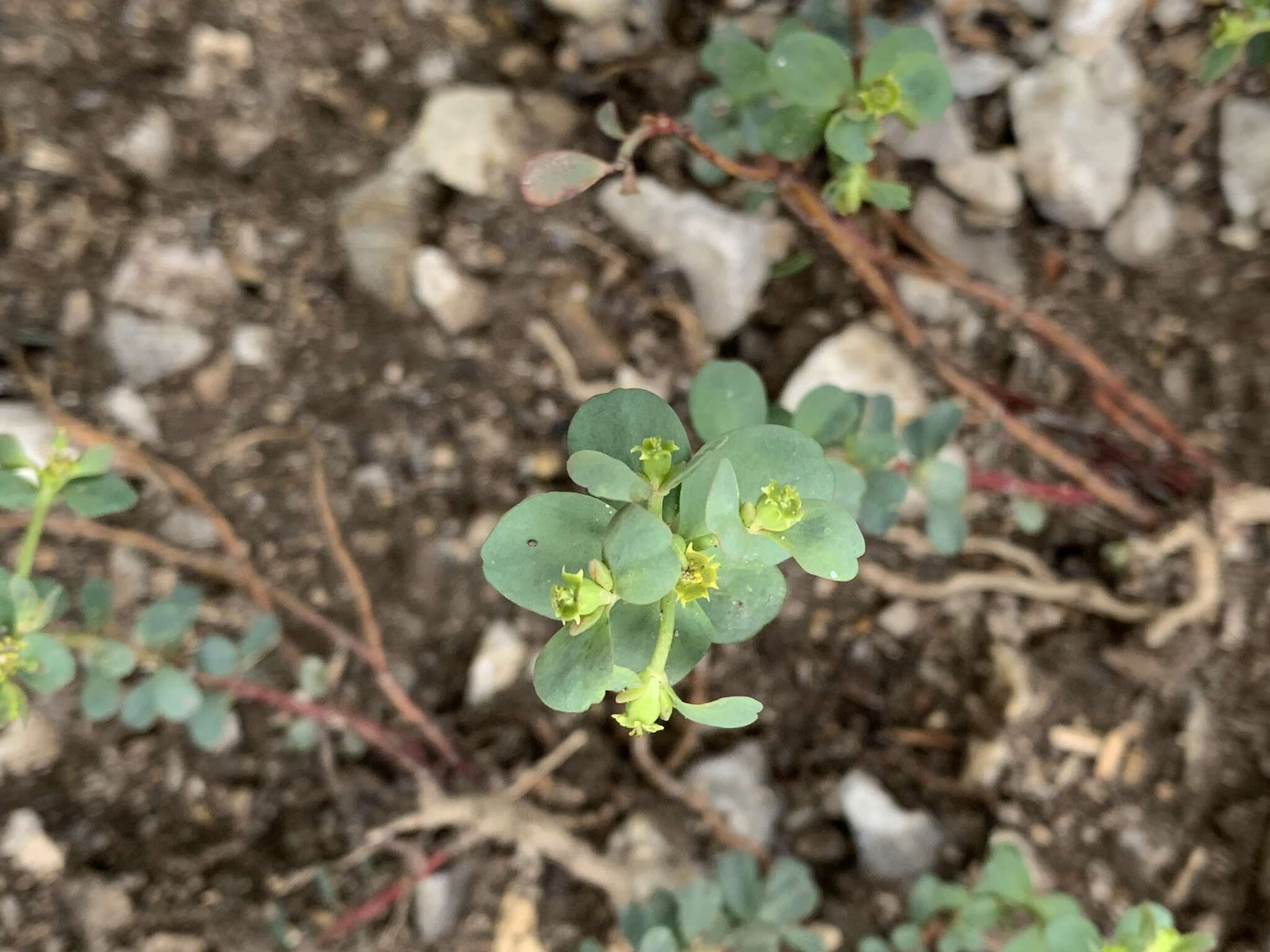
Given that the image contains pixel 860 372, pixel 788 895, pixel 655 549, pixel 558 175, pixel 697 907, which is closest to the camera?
pixel 655 549

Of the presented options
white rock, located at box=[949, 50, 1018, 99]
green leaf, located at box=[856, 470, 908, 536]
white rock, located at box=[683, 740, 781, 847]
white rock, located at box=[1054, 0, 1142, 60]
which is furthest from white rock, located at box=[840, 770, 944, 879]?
white rock, located at box=[1054, 0, 1142, 60]

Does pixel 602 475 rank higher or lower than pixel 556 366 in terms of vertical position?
higher

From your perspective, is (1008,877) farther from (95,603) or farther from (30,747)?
(30,747)

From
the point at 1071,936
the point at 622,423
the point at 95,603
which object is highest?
the point at 622,423

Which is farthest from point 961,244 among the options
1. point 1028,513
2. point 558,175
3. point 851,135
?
point 558,175

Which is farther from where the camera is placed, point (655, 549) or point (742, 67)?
point (742, 67)
